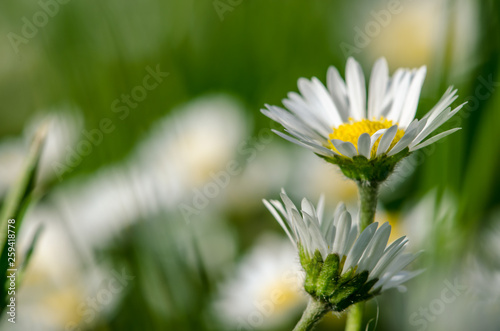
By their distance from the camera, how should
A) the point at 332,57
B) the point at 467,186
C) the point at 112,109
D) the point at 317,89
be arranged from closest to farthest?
the point at 317,89 → the point at 467,186 → the point at 112,109 → the point at 332,57

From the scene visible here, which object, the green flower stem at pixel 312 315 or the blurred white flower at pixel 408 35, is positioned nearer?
the green flower stem at pixel 312 315


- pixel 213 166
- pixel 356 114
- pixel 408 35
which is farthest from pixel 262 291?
pixel 408 35

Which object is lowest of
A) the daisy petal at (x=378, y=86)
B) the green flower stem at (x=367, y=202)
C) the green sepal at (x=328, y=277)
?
the green sepal at (x=328, y=277)

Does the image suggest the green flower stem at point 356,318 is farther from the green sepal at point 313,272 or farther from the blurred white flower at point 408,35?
the blurred white flower at point 408,35

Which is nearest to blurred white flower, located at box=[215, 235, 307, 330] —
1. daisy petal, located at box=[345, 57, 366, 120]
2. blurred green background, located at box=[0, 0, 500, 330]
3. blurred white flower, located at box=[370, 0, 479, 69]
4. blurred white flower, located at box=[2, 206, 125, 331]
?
blurred green background, located at box=[0, 0, 500, 330]

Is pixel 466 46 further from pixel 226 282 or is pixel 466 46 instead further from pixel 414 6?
pixel 414 6

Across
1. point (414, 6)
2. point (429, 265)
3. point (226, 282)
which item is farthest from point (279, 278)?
point (414, 6)

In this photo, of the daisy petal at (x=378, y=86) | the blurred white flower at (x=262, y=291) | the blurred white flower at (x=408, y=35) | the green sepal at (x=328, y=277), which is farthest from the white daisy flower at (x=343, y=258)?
the blurred white flower at (x=408, y=35)

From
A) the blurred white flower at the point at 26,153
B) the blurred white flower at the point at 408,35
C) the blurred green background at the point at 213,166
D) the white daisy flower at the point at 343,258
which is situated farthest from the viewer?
the blurred white flower at the point at 408,35

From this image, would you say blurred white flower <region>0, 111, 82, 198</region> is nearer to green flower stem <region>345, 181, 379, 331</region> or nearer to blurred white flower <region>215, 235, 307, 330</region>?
blurred white flower <region>215, 235, 307, 330</region>
